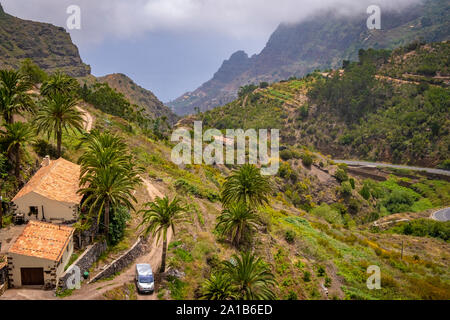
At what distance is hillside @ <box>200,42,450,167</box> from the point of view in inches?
5305

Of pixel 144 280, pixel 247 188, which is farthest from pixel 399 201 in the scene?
pixel 144 280

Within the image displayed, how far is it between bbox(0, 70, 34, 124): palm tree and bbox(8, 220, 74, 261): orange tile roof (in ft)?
59.4

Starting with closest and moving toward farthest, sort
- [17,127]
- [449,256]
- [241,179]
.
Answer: [17,127] → [241,179] → [449,256]

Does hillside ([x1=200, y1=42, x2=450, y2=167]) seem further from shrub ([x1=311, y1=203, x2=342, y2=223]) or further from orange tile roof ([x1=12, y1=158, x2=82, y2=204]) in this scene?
orange tile roof ([x1=12, y1=158, x2=82, y2=204])

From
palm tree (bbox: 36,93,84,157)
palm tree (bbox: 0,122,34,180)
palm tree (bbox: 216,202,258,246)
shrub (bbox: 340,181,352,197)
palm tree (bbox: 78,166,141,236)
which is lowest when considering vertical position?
shrub (bbox: 340,181,352,197)

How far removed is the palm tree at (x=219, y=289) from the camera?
92.9 ft

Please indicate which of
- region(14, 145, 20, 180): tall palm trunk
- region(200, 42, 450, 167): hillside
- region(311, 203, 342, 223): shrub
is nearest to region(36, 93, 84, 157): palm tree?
region(14, 145, 20, 180): tall palm trunk

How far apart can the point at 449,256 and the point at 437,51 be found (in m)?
140

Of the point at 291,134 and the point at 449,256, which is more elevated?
the point at 291,134

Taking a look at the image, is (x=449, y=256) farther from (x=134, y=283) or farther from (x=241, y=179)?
(x=134, y=283)

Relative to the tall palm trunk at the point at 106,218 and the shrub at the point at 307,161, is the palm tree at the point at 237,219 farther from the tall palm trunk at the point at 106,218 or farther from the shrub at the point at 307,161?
the shrub at the point at 307,161

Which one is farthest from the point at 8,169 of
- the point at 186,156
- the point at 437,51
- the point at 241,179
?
the point at 437,51

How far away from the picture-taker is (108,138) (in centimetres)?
4497

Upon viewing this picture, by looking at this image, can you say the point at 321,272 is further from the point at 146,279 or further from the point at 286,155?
the point at 286,155
